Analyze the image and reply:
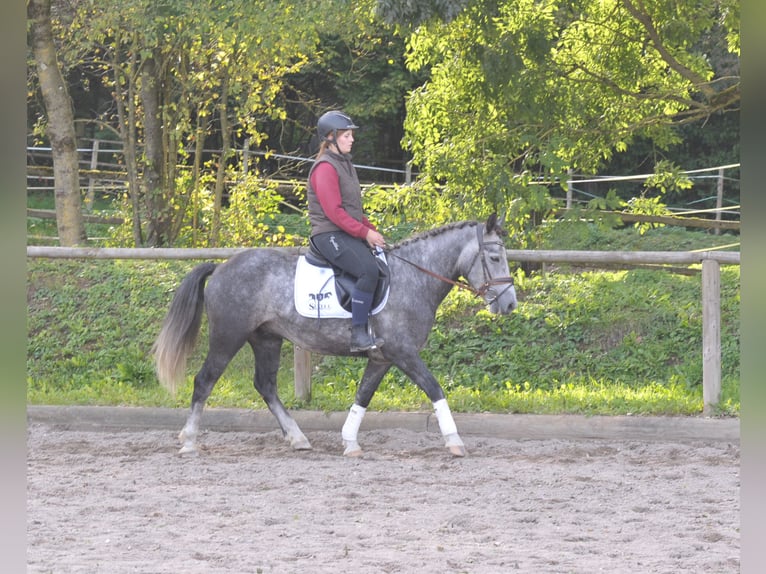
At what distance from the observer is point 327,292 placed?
22.6 ft

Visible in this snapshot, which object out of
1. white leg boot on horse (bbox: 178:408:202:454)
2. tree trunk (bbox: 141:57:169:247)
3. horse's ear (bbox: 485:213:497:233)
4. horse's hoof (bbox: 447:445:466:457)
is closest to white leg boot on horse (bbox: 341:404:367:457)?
horse's hoof (bbox: 447:445:466:457)

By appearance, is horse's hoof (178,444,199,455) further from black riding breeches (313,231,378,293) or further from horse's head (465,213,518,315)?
horse's head (465,213,518,315)

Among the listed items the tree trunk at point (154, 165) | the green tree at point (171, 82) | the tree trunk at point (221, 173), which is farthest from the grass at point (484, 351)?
the green tree at point (171, 82)

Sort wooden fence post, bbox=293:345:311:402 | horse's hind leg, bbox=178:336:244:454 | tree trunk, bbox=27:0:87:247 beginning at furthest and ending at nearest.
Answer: tree trunk, bbox=27:0:87:247 < wooden fence post, bbox=293:345:311:402 < horse's hind leg, bbox=178:336:244:454

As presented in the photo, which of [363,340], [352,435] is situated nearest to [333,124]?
[363,340]

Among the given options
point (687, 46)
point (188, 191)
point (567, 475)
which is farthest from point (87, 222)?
point (567, 475)

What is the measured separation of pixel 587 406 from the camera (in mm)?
7930

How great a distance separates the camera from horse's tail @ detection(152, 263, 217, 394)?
721cm

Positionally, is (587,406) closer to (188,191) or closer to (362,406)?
(362,406)

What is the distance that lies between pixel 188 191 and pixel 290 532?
30.6 feet

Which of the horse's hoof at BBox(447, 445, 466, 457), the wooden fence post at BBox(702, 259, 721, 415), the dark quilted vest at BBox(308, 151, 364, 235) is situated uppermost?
the dark quilted vest at BBox(308, 151, 364, 235)

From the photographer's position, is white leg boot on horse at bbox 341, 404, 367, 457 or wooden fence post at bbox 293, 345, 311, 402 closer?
white leg boot on horse at bbox 341, 404, 367, 457

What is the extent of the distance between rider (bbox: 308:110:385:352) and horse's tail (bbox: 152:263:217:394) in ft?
3.65

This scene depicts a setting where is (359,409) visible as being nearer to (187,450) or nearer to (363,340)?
(363,340)
